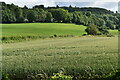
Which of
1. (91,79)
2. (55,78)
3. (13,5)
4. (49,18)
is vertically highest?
(13,5)

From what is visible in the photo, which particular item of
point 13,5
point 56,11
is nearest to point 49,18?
point 56,11

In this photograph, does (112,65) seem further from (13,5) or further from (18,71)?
(13,5)

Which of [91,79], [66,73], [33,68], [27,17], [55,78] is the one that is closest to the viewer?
[55,78]

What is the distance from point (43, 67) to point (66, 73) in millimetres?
2022

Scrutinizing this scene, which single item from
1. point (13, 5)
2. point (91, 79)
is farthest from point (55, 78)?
point (13, 5)

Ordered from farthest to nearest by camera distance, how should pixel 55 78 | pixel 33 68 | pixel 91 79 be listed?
pixel 33 68, pixel 91 79, pixel 55 78

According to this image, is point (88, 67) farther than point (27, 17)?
No

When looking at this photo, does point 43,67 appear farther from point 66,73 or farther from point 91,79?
point 91,79

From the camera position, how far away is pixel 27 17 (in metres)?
137

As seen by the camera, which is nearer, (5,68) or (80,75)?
(80,75)

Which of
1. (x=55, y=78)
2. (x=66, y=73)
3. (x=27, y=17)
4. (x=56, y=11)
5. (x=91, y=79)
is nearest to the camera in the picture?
(x=55, y=78)

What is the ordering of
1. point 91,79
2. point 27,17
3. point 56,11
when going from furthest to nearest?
point 56,11 → point 27,17 → point 91,79

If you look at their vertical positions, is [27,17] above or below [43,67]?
above

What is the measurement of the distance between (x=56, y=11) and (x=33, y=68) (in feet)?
457
